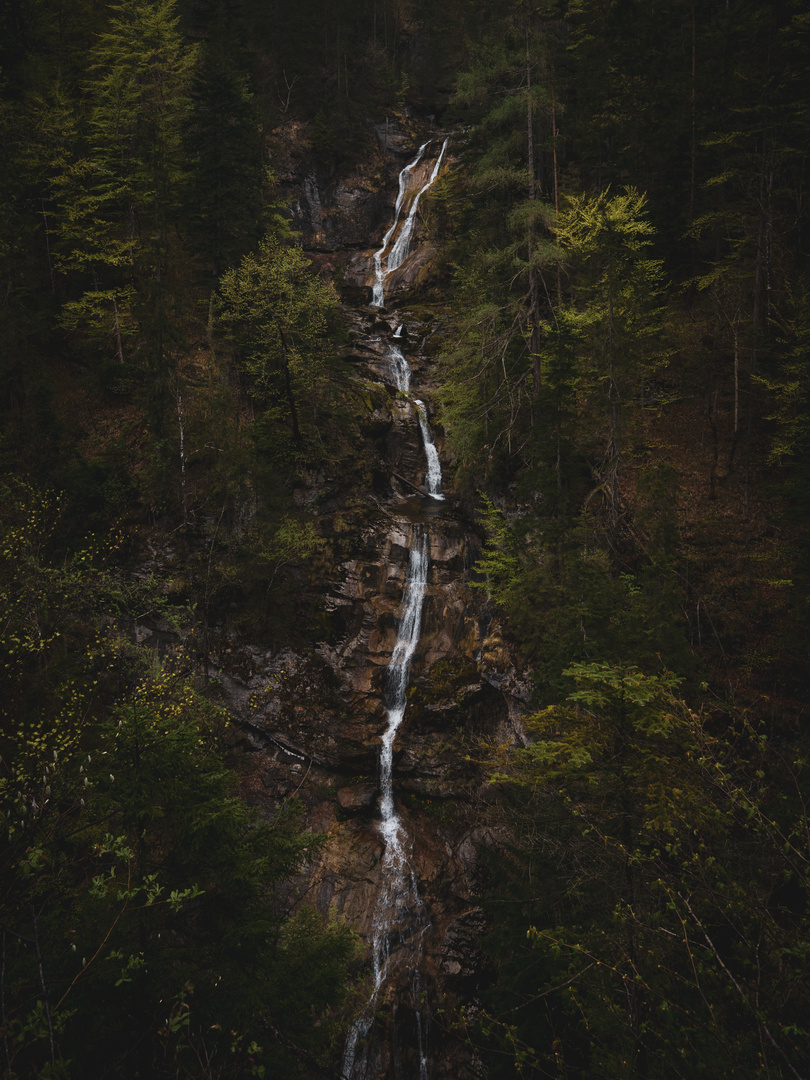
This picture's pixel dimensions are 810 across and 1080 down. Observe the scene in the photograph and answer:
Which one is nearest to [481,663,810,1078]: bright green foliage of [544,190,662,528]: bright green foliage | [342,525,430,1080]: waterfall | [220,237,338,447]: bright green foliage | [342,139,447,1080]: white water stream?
[342,139,447,1080]: white water stream

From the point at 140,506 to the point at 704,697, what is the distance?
59.3 ft

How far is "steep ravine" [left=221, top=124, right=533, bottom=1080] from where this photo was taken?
11906mm

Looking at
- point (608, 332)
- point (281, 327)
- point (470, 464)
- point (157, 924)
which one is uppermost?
point (281, 327)

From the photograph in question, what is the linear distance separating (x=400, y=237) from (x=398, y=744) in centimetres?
3164

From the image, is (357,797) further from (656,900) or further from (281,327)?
(281,327)

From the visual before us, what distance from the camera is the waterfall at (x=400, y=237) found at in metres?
31.2

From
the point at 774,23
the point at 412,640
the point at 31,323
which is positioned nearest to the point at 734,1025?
the point at 412,640

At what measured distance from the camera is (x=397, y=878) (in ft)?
44.4

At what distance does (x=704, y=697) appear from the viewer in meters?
11.7

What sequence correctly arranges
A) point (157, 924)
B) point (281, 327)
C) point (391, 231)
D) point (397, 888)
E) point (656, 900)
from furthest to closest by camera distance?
point (391, 231), point (281, 327), point (397, 888), point (656, 900), point (157, 924)

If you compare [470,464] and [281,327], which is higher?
[281,327]

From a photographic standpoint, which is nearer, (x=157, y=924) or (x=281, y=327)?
(x=157, y=924)

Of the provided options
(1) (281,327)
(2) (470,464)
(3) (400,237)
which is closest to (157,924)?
(2) (470,464)

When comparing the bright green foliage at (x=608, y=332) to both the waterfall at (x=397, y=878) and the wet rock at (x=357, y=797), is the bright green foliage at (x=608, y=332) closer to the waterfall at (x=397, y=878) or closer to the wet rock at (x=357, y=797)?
the waterfall at (x=397, y=878)
